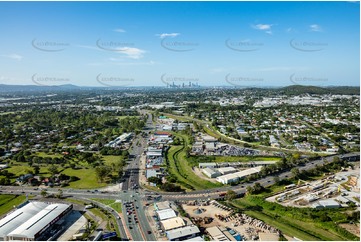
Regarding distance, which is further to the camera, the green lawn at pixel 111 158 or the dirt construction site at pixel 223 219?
the green lawn at pixel 111 158

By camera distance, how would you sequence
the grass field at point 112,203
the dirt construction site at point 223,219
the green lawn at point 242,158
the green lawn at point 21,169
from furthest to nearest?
the green lawn at point 242,158
the green lawn at point 21,169
the grass field at point 112,203
the dirt construction site at point 223,219

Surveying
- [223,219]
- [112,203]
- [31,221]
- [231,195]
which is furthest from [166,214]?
[31,221]

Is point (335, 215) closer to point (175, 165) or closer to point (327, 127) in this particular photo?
point (175, 165)

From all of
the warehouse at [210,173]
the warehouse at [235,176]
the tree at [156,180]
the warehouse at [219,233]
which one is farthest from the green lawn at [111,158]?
the warehouse at [219,233]

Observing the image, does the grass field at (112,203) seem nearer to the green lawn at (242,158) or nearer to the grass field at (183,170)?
the grass field at (183,170)

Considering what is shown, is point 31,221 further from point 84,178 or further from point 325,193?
point 325,193

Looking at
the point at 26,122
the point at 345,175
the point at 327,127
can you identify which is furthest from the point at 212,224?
the point at 26,122
